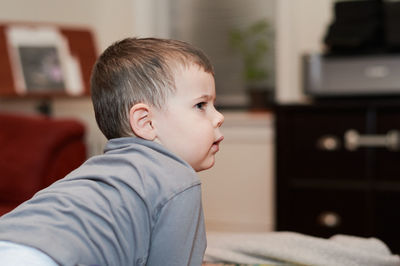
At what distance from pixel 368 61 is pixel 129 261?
1.73m

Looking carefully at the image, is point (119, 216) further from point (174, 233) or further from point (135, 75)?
point (135, 75)

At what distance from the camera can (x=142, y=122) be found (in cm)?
98

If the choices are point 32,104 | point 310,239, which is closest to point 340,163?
point 310,239

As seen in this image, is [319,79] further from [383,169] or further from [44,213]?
[44,213]

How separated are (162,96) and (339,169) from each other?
146 centimetres

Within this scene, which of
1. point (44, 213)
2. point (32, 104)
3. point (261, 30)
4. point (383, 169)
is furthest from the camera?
point (32, 104)

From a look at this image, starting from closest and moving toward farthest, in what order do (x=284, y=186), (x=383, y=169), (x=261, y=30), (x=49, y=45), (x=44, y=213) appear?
(x=44, y=213), (x=383, y=169), (x=284, y=186), (x=49, y=45), (x=261, y=30)

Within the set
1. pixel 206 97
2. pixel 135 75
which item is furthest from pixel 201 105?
pixel 135 75

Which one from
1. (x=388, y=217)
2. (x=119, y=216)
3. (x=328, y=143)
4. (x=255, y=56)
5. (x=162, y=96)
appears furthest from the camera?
(x=255, y=56)

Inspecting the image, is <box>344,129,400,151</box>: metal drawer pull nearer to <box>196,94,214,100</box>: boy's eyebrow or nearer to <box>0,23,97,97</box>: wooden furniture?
<box>196,94,214,100</box>: boy's eyebrow

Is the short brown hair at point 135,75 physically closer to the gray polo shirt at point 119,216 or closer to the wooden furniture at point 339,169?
the gray polo shirt at point 119,216

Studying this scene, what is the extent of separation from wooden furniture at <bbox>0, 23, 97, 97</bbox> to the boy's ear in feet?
6.79

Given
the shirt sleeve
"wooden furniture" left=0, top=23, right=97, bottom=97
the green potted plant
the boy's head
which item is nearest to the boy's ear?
the boy's head

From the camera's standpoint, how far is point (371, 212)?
2.20 m
